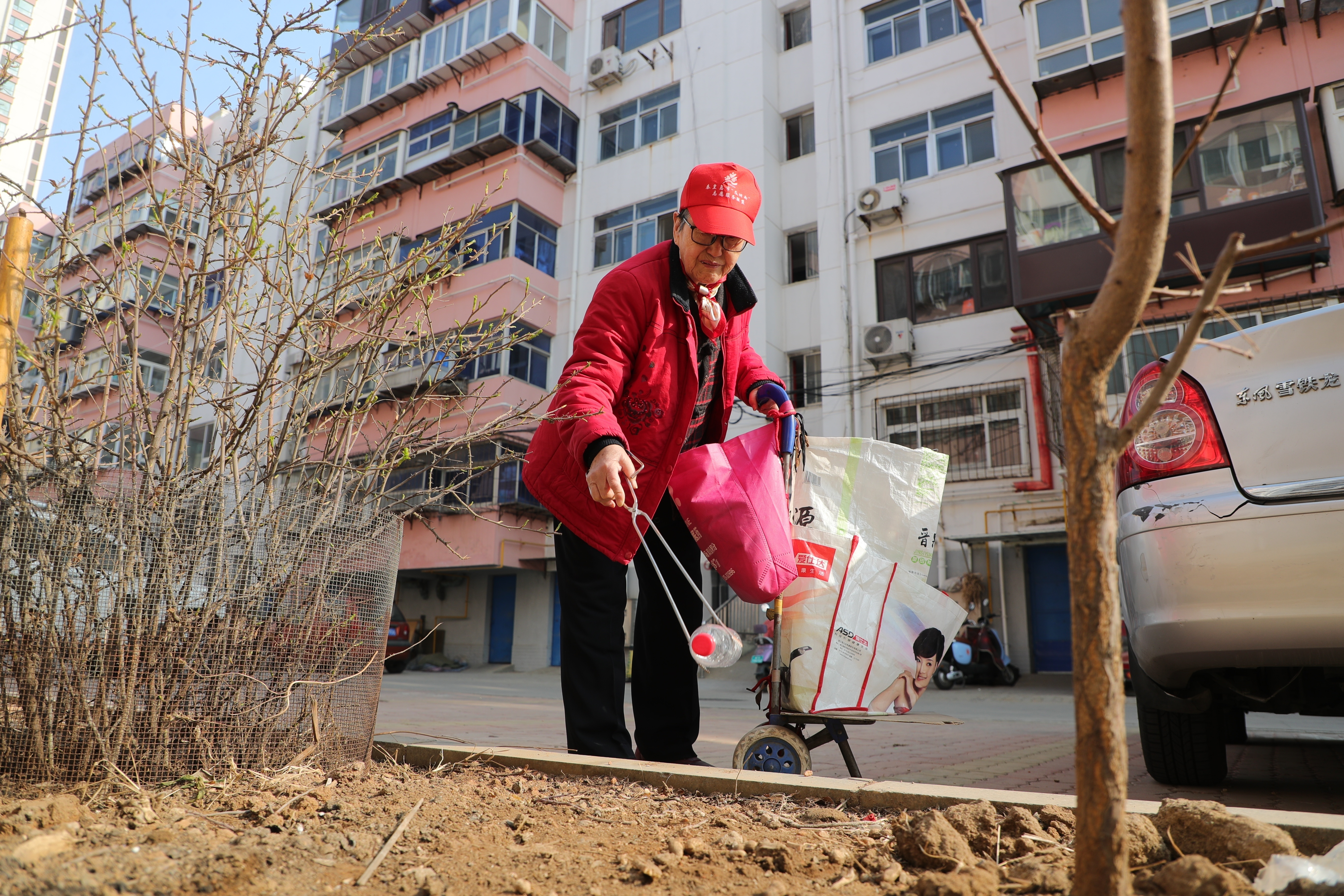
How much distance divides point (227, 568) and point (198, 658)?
216 mm

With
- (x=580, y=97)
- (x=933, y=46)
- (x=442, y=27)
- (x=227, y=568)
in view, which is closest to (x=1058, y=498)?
(x=933, y=46)

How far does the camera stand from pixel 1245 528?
6.96 feet

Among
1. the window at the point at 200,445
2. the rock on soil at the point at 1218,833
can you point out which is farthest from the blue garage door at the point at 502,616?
the rock on soil at the point at 1218,833

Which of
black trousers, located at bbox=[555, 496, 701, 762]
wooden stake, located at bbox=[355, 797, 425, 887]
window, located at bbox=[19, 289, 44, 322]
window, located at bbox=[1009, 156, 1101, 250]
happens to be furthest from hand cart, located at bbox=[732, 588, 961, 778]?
window, located at bbox=[1009, 156, 1101, 250]

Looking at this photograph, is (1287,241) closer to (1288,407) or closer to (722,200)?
(1288,407)

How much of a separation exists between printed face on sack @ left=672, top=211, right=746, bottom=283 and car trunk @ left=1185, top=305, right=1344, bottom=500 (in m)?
1.42

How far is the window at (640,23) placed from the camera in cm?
1975

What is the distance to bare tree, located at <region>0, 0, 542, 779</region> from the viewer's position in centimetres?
190

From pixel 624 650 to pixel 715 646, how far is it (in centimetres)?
63

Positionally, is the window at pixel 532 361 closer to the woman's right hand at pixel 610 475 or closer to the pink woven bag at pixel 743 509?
the pink woven bag at pixel 743 509

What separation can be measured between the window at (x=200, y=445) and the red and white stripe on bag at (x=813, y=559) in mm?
1651

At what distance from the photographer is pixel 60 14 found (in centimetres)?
305

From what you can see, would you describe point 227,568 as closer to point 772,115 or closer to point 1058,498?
point 1058,498

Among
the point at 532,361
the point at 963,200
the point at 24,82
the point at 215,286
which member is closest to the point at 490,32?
the point at 532,361
